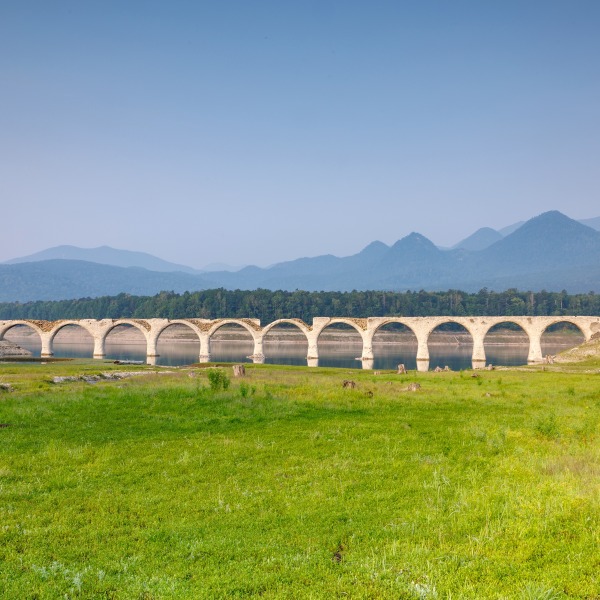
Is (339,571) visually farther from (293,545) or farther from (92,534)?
(92,534)

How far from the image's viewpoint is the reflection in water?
3930 inches

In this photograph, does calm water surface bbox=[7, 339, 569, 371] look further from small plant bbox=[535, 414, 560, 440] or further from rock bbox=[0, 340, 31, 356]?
small plant bbox=[535, 414, 560, 440]

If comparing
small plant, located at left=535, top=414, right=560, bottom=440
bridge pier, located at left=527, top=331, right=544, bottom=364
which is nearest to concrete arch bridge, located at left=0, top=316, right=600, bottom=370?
bridge pier, located at left=527, top=331, right=544, bottom=364

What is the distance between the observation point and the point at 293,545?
889 centimetres

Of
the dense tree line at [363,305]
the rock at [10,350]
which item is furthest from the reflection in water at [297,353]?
the rock at [10,350]

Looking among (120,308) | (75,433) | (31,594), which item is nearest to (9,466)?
(75,433)

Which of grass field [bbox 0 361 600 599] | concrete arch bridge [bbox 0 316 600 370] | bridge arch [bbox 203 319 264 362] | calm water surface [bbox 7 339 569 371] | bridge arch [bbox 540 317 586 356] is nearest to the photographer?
grass field [bbox 0 361 600 599]

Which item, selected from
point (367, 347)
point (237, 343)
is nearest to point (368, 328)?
point (367, 347)

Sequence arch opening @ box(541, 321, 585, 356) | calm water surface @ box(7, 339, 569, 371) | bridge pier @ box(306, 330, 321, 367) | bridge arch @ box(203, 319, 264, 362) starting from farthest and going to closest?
arch opening @ box(541, 321, 585, 356), calm water surface @ box(7, 339, 569, 371), bridge arch @ box(203, 319, 264, 362), bridge pier @ box(306, 330, 321, 367)

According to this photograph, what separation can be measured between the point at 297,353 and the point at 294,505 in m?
114

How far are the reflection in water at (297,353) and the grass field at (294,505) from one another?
73.0 m

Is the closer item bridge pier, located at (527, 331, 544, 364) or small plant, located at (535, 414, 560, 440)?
small plant, located at (535, 414, 560, 440)

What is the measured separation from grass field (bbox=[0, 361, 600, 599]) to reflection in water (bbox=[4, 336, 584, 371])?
72955 mm

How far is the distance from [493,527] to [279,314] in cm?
14866
